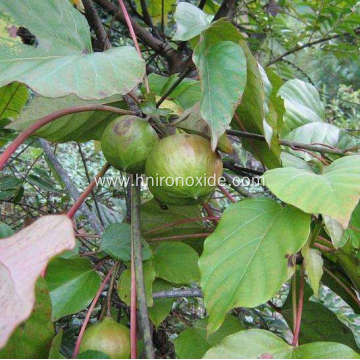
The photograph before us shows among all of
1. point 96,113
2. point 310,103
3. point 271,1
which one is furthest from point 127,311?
point 271,1

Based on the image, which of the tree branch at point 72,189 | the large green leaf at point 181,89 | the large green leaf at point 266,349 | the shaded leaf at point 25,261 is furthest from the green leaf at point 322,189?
→ the tree branch at point 72,189

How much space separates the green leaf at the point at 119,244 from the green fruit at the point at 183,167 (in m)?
0.09

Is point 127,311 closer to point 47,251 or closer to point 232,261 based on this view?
point 232,261

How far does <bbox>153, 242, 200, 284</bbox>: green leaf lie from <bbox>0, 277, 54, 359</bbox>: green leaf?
0.26 meters

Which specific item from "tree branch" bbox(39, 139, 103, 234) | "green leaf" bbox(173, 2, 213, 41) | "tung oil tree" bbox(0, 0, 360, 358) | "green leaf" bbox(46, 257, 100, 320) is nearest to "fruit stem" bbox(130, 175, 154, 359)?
"tung oil tree" bbox(0, 0, 360, 358)

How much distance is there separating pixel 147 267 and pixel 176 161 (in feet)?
0.56

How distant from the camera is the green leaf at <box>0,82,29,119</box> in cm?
84

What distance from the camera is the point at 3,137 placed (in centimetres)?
98

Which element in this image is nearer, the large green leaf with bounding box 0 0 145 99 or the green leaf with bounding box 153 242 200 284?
the large green leaf with bounding box 0 0 145 99

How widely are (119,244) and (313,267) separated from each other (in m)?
0.27

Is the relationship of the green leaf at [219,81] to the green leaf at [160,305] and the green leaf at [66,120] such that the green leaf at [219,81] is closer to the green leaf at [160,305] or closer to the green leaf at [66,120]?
the green leaf at [66,120]

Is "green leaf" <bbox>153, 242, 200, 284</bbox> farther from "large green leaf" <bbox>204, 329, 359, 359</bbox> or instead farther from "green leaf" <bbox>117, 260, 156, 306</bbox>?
"large green leaf" <bbox>204, 329, 359, 359</bbox>

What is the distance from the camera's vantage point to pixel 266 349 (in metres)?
0.46

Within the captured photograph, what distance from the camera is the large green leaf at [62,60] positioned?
46 cm
